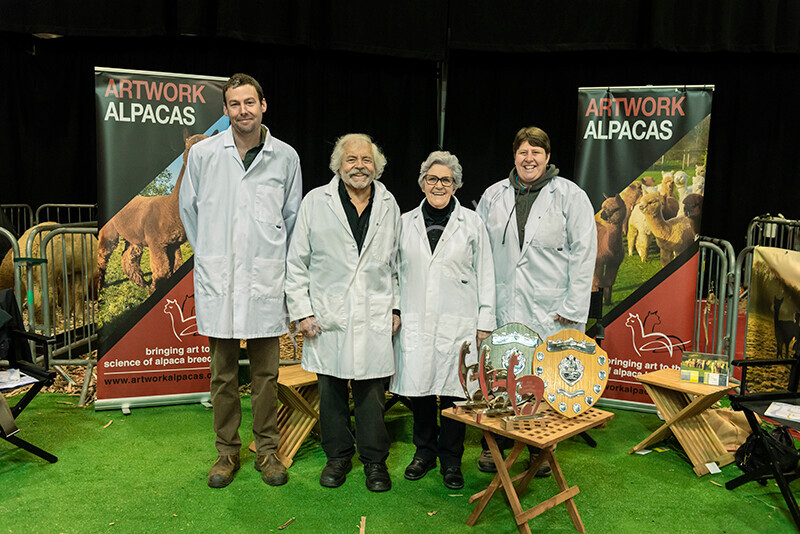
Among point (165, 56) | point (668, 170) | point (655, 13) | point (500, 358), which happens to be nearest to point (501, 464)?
point (500, 358)

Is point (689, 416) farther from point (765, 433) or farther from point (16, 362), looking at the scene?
point (16, 362)

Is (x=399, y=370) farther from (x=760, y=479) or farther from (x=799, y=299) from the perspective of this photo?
(x=799, y=299)

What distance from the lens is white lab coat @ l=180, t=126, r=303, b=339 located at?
2777 mm

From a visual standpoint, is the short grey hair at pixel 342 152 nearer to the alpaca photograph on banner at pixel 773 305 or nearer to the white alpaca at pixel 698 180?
the white alpaca at pixel 698 180

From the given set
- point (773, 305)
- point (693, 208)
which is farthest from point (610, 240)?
point (773, 305)

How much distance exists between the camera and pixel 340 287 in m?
2.76

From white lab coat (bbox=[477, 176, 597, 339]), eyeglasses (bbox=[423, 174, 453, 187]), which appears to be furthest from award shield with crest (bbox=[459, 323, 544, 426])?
eyeglasses (bbox=[423, 174, 453, 187])

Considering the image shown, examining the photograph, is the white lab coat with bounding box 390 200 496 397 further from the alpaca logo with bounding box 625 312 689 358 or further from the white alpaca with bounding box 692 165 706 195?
the white alpaca with bounding box 692 165 706 195

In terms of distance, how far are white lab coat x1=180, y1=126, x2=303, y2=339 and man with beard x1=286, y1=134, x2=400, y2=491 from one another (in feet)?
0.41

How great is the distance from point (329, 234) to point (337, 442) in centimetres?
101

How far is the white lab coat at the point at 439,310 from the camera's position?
2.80 meters

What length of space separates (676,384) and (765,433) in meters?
0.48

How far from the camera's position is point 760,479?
117 inches

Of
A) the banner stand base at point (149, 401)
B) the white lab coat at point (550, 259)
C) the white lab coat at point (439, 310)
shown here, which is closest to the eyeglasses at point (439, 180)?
the white lab coat at point (439, 310)
